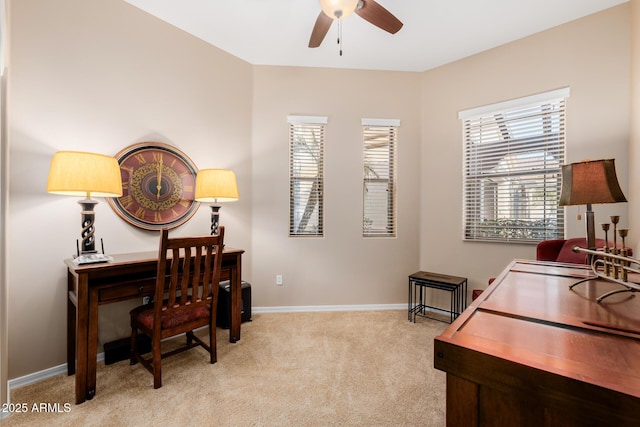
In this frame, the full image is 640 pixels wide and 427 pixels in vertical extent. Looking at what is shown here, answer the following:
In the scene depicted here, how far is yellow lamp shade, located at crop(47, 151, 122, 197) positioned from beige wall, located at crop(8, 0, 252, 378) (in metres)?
0.45

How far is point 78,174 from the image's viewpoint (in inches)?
67.0

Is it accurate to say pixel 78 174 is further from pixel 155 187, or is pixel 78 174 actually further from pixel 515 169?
pixel 515 169

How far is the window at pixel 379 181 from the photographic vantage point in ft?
11.1

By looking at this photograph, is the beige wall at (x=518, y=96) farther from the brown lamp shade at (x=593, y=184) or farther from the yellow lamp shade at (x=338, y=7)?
the yellow lamp shade at (x=338, y=7)

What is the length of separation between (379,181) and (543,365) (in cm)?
288

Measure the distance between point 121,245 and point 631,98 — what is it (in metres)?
4.56

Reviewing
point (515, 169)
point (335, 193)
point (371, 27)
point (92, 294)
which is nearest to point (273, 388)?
point (92, 294)

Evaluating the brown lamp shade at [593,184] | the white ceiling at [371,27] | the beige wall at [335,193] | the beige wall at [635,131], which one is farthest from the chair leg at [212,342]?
the beige wall at [635,131]

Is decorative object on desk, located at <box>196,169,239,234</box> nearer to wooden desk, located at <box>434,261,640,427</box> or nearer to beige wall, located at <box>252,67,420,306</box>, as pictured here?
beige wall, located at <box>252,67,420,306</box>

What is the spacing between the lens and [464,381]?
738 mm

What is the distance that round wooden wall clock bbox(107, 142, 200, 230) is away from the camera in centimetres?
235

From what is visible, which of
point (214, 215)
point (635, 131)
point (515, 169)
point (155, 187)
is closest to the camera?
point (635, 131)

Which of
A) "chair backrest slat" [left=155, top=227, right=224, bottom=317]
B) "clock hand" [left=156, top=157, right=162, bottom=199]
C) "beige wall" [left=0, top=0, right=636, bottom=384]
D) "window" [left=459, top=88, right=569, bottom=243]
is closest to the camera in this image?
"chair backrest slat" [left=155, top=227, right=224, bottom=317]

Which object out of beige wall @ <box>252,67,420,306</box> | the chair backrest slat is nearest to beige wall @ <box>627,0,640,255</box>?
beige wall @ <box>252,67,420,306</box>
